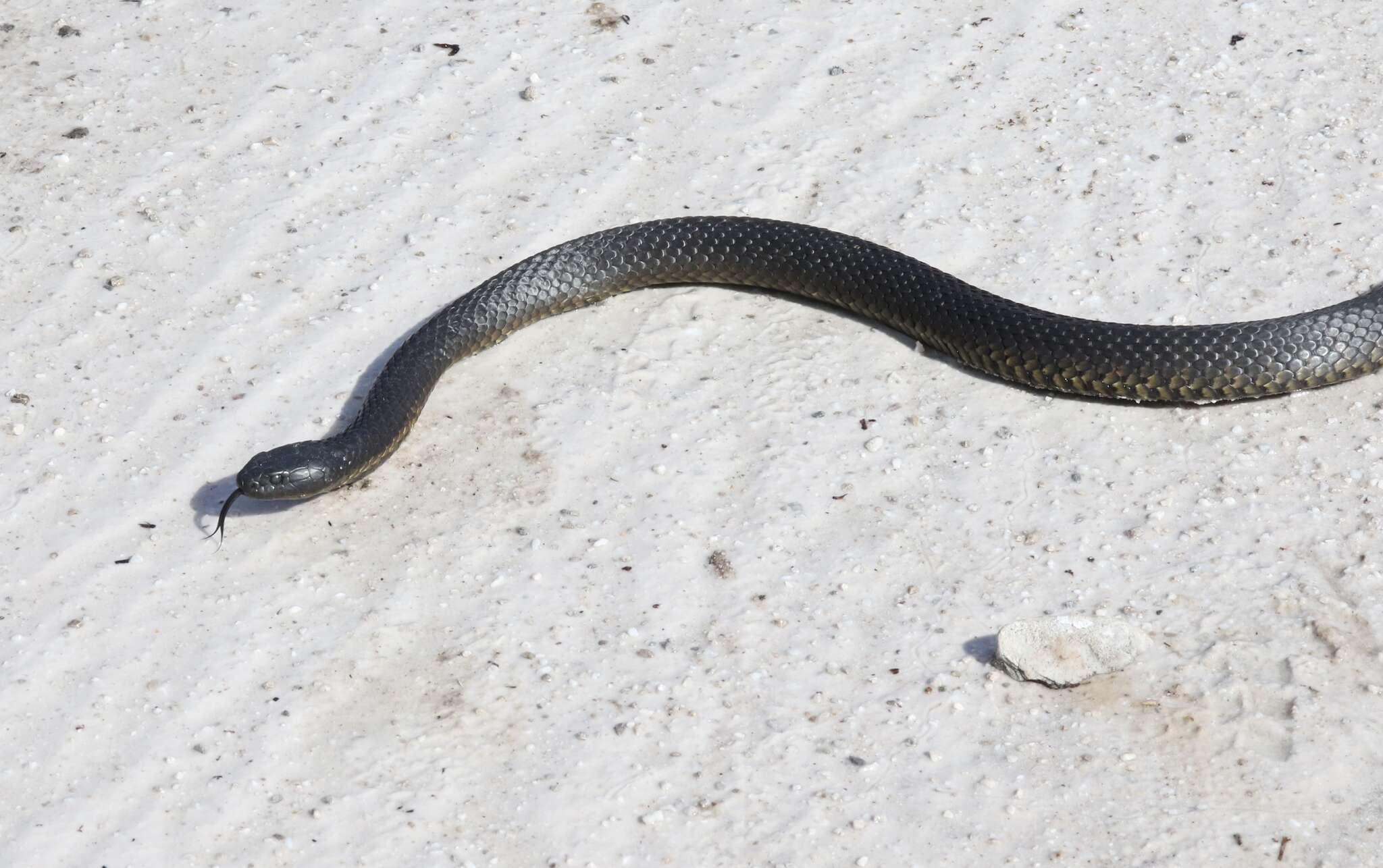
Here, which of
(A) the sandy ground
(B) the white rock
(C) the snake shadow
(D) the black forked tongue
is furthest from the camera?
(C) the snake shadow

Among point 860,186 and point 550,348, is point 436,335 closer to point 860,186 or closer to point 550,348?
point 550,348

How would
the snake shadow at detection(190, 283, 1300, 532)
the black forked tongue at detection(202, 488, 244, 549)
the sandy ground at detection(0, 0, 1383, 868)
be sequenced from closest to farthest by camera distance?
the sandy ground at detection(0, 0, 1383, 868) → the black forked tongue at detection(202, 488, 244, 549) → the snake shadow at detection(190, 283, 1300, 532)

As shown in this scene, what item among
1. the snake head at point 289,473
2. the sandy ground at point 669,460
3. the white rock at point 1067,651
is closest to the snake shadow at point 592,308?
the sandy ground at point 669,460

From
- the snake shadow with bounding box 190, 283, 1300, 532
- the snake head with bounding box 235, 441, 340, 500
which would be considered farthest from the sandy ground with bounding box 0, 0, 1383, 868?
the snake head with bounding box 235, 441, 340, 500

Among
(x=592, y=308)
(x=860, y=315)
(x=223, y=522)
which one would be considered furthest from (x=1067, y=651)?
(x=223, y=522)

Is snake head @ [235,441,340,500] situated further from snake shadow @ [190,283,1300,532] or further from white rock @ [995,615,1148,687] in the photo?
white rock @ [995,615,1148,687]

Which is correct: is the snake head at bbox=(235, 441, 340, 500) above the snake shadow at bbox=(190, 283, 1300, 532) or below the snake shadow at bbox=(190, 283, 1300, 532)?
above

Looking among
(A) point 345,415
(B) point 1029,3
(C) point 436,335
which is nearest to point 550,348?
(C) point 436,335

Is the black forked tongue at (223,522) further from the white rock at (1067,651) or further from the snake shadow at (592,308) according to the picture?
the white rock at (1067,651)
